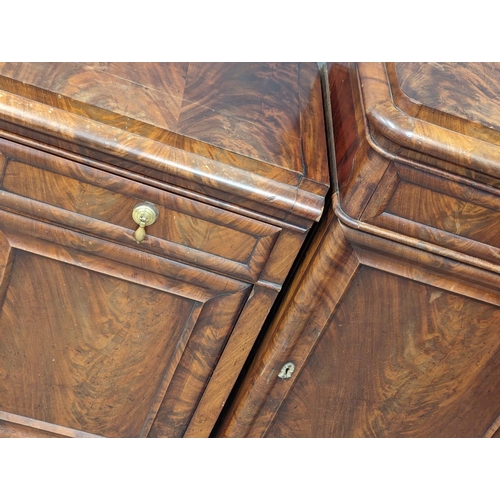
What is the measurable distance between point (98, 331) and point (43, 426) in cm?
20

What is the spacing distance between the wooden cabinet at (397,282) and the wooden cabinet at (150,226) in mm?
39

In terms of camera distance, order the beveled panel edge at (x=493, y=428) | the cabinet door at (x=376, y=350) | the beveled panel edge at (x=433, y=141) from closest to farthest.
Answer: the beveled panel edge at (x=433, y=141)
the cabinet door at (x=376, y=350)
the beveled panel edge at (x=493, y=428)

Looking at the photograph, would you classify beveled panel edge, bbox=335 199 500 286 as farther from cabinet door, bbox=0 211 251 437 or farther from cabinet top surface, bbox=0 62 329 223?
cabinet door, bbox=0 211 251 437

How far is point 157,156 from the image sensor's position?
0.62 metres

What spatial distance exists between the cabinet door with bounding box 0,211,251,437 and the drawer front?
0.06 ft

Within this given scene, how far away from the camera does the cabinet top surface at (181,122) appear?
2.01ft

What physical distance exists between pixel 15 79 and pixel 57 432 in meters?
0.48

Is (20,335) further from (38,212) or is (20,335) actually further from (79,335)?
(38,212)

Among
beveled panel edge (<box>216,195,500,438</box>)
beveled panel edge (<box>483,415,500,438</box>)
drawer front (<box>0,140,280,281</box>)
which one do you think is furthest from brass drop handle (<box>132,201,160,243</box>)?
beveled panel edge (<box>483,415,500,438</box>)

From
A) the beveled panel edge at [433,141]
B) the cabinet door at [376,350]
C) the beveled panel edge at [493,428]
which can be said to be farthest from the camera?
the beveled panel edge at [493,428]

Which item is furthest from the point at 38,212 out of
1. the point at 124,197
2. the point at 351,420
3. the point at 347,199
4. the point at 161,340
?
the point at 351,420

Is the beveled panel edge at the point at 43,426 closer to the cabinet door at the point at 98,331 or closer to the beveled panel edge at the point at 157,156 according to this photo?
the cabinet door at the point at 98,331

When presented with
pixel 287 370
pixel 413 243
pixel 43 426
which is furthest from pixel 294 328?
pixel 43 426

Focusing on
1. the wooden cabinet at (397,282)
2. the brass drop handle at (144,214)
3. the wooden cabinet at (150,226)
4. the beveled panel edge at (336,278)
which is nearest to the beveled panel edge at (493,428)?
the wooden cabinet at (397,282)
